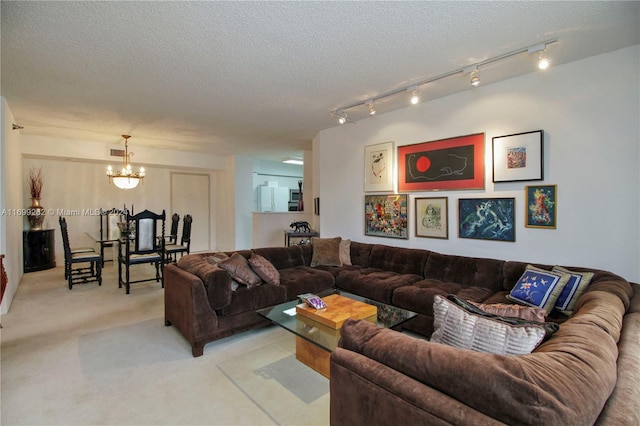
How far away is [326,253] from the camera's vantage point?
422 centimetres

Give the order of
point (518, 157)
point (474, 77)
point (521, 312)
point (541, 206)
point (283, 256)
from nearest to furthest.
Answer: point (521, 312) → point (474, 77) → point (541, 206) → point (518, 157) → point (283, 256)

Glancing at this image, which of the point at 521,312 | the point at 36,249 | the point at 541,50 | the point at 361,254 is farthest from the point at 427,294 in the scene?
the point at 36,249

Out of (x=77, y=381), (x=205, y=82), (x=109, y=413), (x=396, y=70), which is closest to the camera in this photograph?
(x=109, y=413)

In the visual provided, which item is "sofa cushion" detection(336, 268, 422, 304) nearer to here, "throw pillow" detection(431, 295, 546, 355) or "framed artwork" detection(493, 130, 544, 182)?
"framed artwork" detection(493, 130, 544, 182)

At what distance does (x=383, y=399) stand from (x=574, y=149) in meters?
2.85

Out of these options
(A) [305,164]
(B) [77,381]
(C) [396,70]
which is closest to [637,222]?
(C) [396,70]

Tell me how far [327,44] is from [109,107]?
10.1 feet

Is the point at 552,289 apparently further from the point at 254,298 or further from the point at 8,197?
the point at 8,197

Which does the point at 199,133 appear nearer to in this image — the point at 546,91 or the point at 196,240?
the point at 196,240

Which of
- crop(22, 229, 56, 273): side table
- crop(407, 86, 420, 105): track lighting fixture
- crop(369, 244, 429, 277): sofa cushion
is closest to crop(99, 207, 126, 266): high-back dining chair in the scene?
crop(22, 229, 56, 273): side table

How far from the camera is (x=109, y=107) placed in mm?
3885

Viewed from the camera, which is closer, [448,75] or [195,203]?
[448,75]

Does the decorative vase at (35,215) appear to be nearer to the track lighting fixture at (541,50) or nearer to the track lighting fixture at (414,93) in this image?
the track lighting fixture at (414,93)

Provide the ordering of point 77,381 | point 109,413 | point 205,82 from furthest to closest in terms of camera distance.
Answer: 1. point 205,82
2. point 77,381
3. point 109,413
